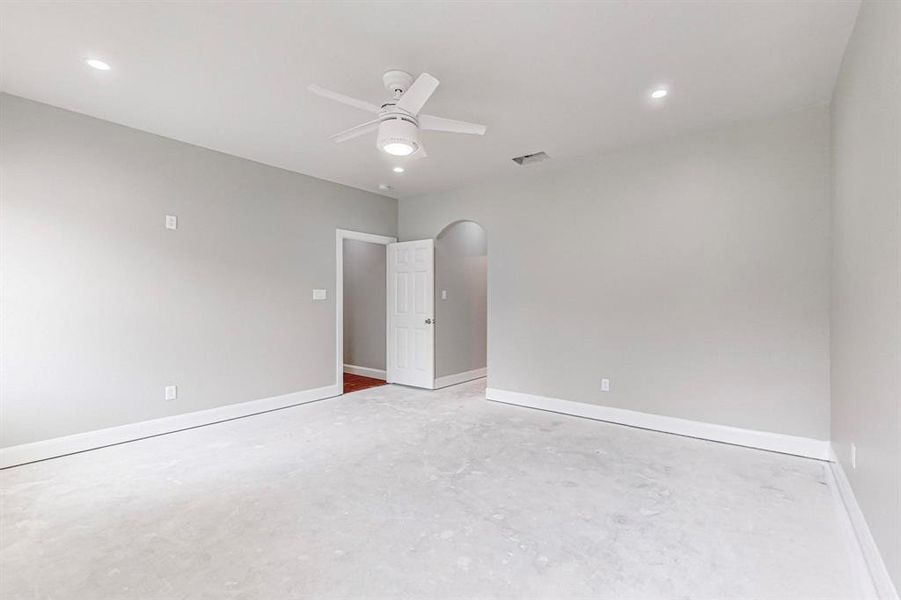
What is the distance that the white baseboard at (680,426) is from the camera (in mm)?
3399

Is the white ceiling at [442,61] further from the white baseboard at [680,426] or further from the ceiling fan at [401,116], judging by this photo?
the white baseboard at [680,426]

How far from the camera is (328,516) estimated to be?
8.03 feet

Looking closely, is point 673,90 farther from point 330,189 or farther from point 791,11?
point 330,189

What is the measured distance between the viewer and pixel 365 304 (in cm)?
701

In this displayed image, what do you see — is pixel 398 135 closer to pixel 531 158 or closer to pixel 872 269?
pixel 531 158

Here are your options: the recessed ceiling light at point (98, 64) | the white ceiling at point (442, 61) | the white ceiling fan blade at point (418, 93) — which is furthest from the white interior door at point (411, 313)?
the recessed ceiling light at point (98, 64)

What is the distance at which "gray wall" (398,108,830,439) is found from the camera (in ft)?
11.2

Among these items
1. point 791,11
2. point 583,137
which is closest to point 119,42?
point 583,137

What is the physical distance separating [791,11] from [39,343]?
5.47 meters

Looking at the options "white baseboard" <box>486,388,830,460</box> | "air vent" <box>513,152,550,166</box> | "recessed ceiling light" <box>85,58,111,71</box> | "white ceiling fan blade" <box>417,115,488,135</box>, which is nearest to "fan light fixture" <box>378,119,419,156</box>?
"white ceiling fan blade" <box>417,115,488,135</box>

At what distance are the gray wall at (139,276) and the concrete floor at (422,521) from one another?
54cm

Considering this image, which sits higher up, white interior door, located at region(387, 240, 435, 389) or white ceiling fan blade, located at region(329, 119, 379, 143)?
white ceiling fan blade, located at region(329, 119, 379, 143)

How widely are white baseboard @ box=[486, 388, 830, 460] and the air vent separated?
2.67 metres

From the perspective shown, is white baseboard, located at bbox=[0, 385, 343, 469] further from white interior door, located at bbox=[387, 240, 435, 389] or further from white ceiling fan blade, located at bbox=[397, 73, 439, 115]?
white ceiling fan blade, located at bbox=[397, 73, 439, 115]
